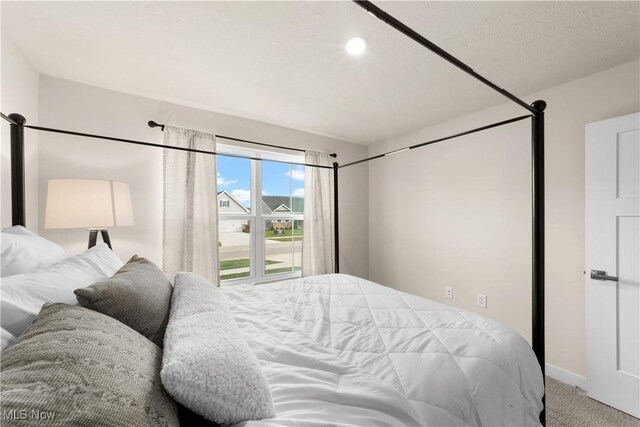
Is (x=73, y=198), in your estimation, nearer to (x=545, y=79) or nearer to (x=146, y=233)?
(x=146, y=233)

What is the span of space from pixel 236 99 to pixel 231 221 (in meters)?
1.26

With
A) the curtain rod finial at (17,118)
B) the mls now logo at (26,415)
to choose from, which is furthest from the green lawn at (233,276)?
the mls now logo at (26,415)

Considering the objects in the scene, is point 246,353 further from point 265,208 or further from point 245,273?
point 265,208

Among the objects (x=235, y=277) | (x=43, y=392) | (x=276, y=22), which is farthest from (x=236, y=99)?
(x=43, y=392)

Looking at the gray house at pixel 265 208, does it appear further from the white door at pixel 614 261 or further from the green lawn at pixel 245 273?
the white door at pixel 614 261

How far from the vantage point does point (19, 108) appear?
177 centimetres

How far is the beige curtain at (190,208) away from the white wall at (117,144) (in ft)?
0.47

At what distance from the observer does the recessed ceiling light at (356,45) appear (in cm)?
168

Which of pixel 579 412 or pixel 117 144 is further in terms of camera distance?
pixel 117 144

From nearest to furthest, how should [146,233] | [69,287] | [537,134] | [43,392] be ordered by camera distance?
[43,392]
[69,287]
[537,134]
[146,233]

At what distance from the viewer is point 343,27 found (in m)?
1.58

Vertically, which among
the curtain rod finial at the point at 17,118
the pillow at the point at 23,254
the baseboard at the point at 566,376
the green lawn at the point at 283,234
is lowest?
the baseboard at the point at 566,376

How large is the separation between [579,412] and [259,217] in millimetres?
3084

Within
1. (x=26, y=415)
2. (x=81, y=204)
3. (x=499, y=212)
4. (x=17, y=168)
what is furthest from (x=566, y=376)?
(x=17, y=168)
